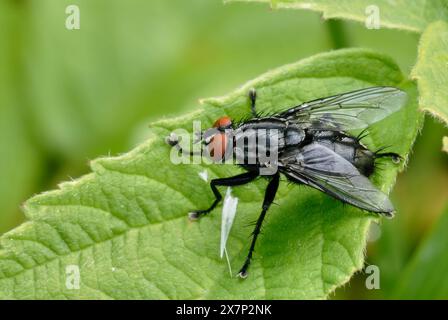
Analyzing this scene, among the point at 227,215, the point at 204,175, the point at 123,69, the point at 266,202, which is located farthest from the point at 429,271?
the point at 123,69

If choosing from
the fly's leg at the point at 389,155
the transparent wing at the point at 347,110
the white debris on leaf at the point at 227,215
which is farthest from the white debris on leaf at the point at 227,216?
the fly's leg at the point at 389,155

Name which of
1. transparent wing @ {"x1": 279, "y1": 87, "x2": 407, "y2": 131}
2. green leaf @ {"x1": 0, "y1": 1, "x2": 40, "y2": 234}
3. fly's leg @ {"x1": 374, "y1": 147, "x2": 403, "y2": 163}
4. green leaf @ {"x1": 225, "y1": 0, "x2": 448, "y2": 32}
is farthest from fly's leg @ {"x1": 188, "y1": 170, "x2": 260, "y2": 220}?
green leaf @ {"x1": 0, "y1": 1, "x2": 40, "y2": 234}

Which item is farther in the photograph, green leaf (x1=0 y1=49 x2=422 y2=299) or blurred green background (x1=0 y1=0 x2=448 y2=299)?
blurred green background (x1=0 y1=0 x2=448 y2=299)

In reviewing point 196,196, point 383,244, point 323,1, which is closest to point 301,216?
point 196,196

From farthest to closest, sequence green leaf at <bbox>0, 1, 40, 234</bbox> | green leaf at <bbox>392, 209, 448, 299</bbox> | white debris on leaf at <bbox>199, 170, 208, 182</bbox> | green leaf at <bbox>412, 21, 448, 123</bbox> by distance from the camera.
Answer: green leaf at <bbox>0, 1, 40, 234</bbox>
green leaf at <bbox>392, 209, 448, 299</bbox>
white debris on leaf at <bbox>199, 170, 208, 182</bbox>
green leaf at <bbox>412, 21, 448, 123</bbox>

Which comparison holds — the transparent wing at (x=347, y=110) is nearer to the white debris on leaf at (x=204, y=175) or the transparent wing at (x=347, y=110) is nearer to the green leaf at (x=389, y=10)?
the green leaf at (x=389, y=10)

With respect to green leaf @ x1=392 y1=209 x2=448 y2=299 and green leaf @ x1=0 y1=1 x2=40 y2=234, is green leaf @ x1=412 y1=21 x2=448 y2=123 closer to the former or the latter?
green leaf @ x1=392 y1=209 x2=448 y2=299
